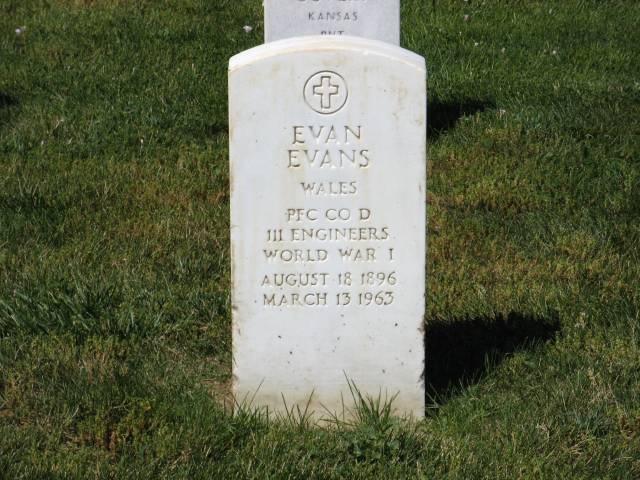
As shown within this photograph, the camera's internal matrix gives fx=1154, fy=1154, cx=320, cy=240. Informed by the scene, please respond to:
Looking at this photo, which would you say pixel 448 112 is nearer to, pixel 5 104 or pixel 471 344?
pixel 5 104

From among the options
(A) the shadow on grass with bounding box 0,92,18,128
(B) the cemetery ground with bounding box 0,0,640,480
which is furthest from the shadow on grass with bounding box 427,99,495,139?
(A) the shadow on grass with bounding box 0,92,18,128

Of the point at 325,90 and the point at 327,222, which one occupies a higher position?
the point at 325,90

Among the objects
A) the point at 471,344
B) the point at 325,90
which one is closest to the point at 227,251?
the point at 471,344

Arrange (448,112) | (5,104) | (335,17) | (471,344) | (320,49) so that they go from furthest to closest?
(5,104) → (448,112) → (335,17) → (471,344) → (320,49)

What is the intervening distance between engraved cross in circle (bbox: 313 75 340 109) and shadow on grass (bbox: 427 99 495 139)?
3.64 m

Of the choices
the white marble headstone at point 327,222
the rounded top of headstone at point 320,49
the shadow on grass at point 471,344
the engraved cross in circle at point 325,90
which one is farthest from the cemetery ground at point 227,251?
the rounded top of headstone at point 320,49

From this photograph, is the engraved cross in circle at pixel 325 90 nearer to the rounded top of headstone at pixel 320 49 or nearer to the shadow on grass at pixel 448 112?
the rounded top of headstone at pixel 320 49

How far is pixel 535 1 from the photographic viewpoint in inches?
410

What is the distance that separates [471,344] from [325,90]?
1.50 meters

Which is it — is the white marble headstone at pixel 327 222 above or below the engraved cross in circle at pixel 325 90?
below

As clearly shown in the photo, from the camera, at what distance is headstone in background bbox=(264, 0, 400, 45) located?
294 inches

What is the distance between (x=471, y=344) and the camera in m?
5.05

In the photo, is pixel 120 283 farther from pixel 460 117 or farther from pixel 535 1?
pixel 535 1

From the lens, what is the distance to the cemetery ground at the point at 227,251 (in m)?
4.12
